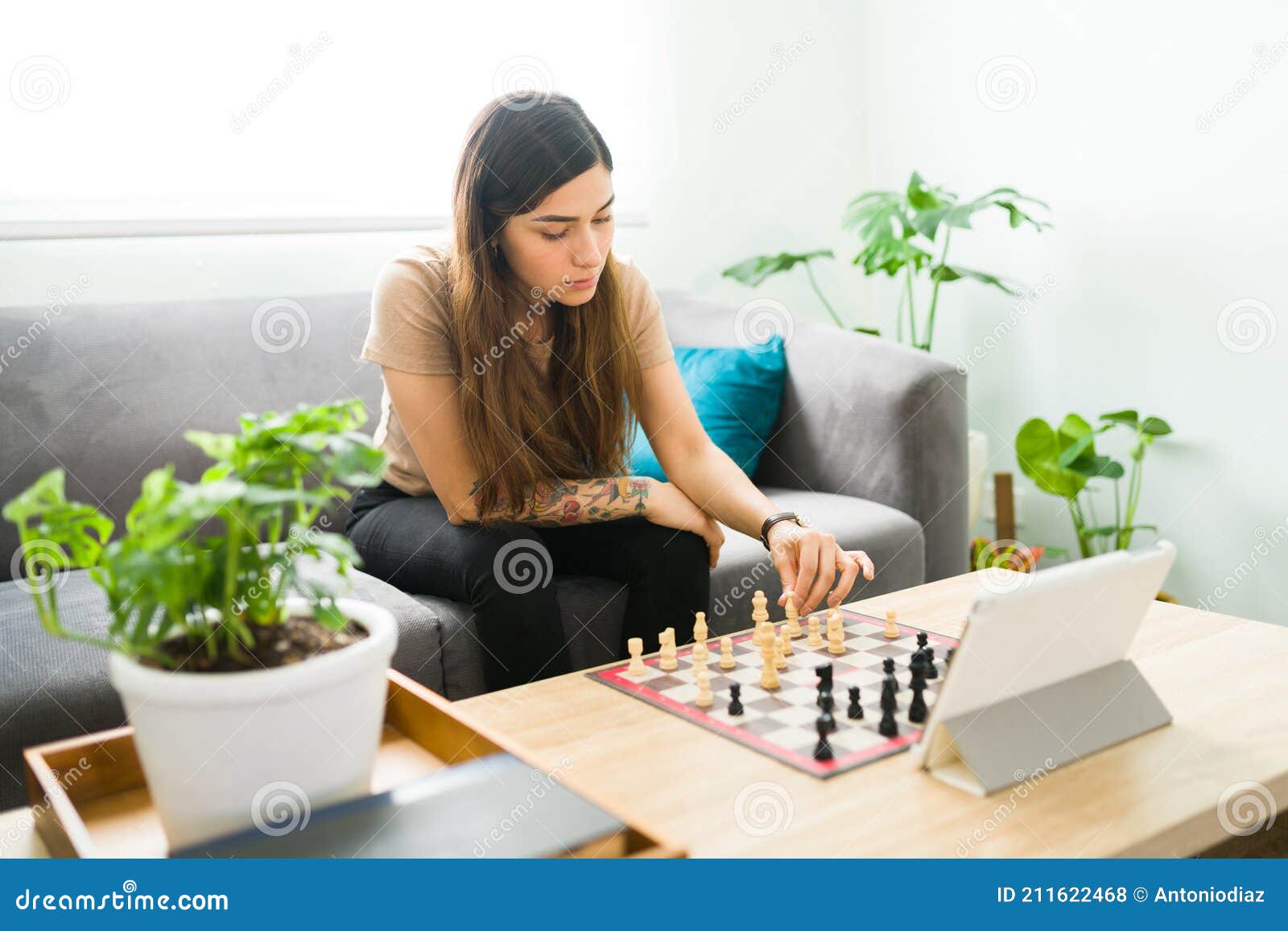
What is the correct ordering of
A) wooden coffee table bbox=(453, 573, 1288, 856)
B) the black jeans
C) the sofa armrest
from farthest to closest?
the sofa armrest < the black jeans < wooden coffee table bbox=(453, 573, 1288, 856)

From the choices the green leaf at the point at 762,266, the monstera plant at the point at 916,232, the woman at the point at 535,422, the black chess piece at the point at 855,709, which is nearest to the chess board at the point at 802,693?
the black chess piece at the point at 855,709

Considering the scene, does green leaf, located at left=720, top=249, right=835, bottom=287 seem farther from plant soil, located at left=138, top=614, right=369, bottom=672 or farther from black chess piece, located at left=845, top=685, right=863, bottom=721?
plant soil, located at left=138, top=614, right=369, bottom=672

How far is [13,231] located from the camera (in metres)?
2.13

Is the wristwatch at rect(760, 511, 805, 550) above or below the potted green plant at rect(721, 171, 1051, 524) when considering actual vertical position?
below

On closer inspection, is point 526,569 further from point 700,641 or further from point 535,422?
point 700,641

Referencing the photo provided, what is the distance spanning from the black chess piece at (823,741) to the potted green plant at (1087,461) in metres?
1.62

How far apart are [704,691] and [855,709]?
0.16 meters

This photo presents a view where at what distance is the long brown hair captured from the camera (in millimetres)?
1617

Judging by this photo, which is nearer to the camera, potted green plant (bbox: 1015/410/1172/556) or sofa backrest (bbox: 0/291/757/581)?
sofa backrest (bbox: 0/291/757/581)

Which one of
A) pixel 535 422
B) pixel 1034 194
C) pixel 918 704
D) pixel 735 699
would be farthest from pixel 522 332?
pixel 1034 194

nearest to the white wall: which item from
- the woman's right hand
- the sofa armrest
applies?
the sofa armrest

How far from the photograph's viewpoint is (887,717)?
1043 mm

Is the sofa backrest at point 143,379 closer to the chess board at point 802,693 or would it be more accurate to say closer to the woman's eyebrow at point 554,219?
the woman's eyebrow at point 554,219

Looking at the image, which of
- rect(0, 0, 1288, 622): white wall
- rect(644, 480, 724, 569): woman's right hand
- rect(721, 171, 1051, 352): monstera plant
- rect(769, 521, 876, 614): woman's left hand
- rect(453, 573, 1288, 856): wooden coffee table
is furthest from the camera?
rect(721, 171, 1051, 352): monstera plant
